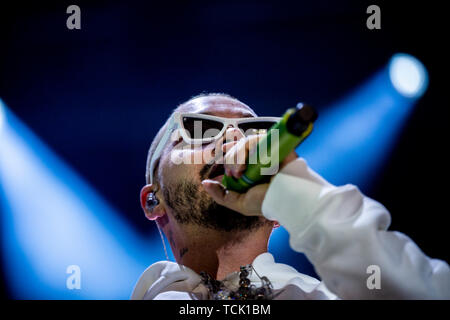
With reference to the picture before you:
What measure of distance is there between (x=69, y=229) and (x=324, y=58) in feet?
6.19

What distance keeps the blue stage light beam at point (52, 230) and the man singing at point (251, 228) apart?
679 millimetres

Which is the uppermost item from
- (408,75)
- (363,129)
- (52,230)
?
(408,75)

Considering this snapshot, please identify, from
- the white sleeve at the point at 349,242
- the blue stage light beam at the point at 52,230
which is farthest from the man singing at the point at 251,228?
the blue stage light beam at the point at 52,230

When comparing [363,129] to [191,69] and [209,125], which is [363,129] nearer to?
[191,69]

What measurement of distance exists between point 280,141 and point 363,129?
180cm

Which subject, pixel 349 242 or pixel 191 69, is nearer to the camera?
pixel 349 242

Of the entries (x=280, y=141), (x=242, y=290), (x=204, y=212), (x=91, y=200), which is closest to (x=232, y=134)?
(x=204, y=212)

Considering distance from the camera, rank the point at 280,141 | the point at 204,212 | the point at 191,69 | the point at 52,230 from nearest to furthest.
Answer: the point at 280,141 < the point at 204,212 < the point at 52,230 < the point at 191,69

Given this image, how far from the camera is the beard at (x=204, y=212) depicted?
1458 mm

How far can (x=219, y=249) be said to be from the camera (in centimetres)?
153

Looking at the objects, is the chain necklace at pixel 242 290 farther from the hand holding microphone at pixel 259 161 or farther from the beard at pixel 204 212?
the hand holding microphone at pixel 259 161

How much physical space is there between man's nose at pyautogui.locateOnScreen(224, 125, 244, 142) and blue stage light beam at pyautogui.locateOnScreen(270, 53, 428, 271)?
0.84 metres

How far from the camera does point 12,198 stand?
7.64ft

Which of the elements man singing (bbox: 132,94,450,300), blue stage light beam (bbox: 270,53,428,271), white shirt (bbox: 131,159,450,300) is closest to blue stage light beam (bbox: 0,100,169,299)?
man singing (bbox: 132,94,450,300)
